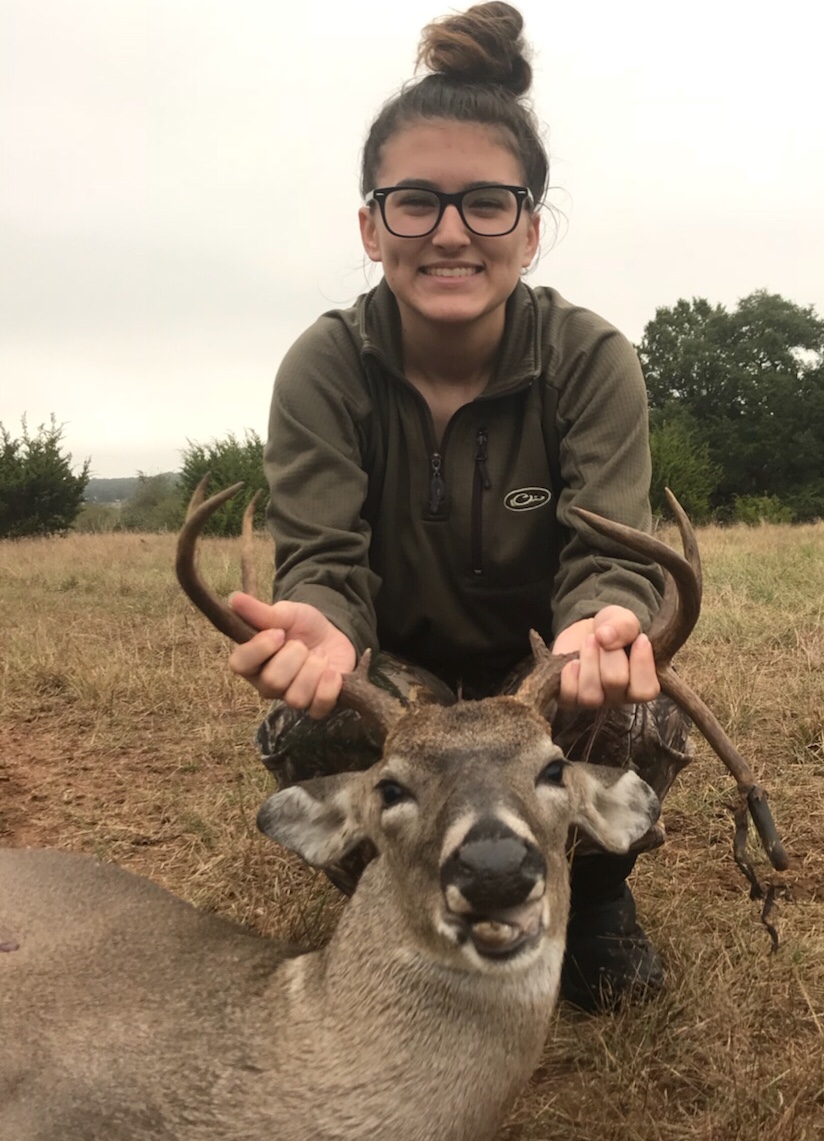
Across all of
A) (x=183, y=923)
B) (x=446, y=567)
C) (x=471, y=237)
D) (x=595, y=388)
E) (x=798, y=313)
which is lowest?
(x=183, y=923)

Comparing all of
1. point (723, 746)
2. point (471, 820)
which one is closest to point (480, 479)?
point (723, 746)

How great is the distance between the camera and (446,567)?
11.7ft

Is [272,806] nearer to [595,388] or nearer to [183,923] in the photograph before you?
[183,923]

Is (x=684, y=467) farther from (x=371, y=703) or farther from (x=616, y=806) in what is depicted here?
(x=371, y=703)

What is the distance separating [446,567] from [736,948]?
1466 millimetres

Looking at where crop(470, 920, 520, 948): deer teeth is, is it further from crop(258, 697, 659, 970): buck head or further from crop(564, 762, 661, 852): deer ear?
crop(564, 762, 661, 852): deer ear

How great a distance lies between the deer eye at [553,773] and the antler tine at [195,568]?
818 mm

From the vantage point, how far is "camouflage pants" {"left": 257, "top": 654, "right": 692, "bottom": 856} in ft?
10.2

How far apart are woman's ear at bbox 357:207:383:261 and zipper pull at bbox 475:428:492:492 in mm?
648

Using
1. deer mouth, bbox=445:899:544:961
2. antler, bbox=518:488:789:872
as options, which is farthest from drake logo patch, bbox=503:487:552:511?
deer mouth, bbox=445:899:544:961

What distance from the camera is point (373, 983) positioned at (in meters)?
2.27

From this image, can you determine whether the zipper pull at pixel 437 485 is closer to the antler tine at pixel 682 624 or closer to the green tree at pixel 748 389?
the antler tine at pixel 682 624

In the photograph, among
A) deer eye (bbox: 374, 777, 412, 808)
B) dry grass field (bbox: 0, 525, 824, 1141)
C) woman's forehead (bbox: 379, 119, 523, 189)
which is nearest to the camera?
deer eye (bbox: 374, 777, 412, 808)

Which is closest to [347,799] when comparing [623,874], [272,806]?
[272,806]
